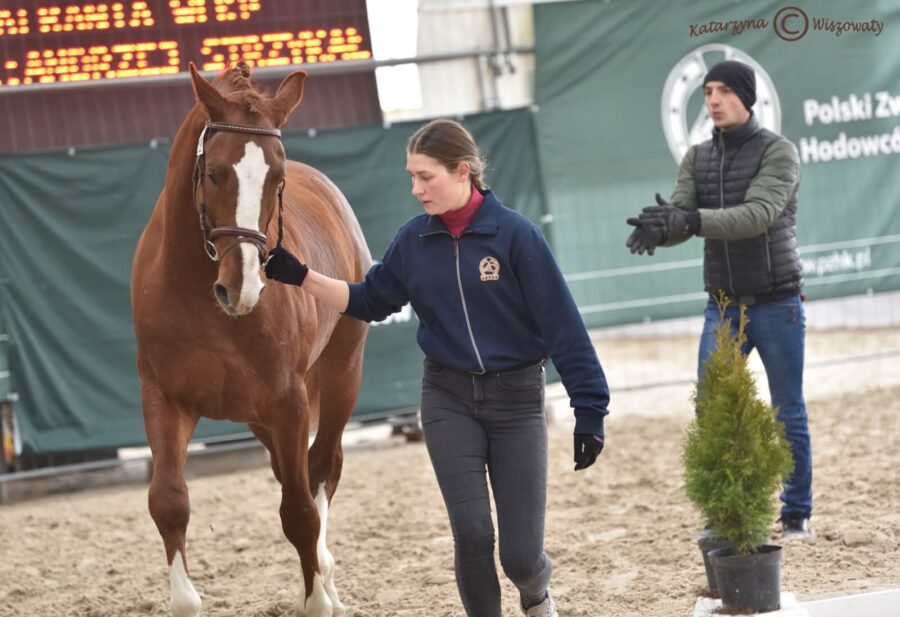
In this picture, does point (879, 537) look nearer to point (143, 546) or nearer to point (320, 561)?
point (320, 561)

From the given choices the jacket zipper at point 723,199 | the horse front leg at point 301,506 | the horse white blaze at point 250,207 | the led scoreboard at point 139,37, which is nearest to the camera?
the horse white blaze at point 250,207

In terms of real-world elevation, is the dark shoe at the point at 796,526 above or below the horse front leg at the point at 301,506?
below

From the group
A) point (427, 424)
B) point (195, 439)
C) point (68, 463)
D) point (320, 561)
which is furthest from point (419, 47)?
point (427, 424)

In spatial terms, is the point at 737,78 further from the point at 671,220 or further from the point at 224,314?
the point at 224,314

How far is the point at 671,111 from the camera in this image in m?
8.72

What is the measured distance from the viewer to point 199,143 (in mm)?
4094

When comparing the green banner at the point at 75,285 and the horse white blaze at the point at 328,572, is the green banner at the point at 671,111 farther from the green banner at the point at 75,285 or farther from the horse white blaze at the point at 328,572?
the horse white blaze at the point at 328,572

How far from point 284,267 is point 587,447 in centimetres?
110

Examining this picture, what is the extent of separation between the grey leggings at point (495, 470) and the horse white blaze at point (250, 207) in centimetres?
63

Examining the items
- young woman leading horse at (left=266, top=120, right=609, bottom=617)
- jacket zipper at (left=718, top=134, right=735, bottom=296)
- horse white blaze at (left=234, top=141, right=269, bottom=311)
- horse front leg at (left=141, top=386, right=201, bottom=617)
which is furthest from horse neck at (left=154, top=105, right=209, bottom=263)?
jacket zipper at (left=718, top=134, right=735, bottom=296)

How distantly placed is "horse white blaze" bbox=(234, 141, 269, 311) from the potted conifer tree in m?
1.40

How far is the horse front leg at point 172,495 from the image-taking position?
4.33 metres

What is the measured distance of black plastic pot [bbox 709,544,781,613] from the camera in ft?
12.3

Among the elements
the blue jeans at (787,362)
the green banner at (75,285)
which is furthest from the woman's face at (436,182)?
the green banner at (75,285)
